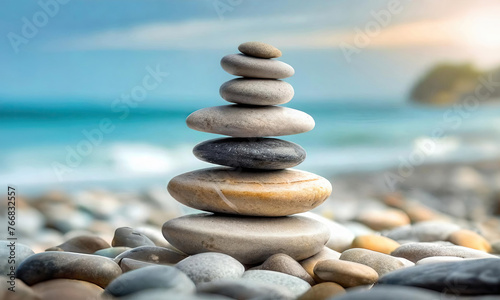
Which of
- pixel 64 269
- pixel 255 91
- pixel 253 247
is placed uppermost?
pixel 255 91

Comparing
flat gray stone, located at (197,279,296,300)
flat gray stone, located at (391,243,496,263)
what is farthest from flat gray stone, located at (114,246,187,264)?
flat gray stone, located at (391,243,496,263)

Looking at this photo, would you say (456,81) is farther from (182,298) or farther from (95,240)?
(182,298)

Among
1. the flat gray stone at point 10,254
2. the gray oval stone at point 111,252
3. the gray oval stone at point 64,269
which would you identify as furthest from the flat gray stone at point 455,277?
the flat gray stone at point 10,254

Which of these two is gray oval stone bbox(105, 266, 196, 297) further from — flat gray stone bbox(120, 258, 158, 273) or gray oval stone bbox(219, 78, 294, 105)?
gray oval stone bbox(219, 78, 294, 105)

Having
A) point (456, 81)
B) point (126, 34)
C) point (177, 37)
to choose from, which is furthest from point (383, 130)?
point (126, 34)

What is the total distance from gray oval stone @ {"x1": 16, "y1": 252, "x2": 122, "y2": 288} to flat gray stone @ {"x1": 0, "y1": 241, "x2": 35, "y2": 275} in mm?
205

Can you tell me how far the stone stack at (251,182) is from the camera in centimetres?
310

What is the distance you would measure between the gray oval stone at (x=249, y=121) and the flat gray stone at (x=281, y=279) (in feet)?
2.84

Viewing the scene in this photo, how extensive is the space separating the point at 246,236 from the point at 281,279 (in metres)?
0.48

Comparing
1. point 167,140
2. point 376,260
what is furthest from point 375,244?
point 167,140

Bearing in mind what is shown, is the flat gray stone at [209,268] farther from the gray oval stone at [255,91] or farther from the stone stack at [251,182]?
the gray oval stone at [255,91]

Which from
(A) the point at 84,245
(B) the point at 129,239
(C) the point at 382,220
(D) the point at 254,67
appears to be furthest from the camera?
(C) the point at 382,220

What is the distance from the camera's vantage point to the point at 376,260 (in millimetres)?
3059

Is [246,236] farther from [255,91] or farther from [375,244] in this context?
[375,244]
